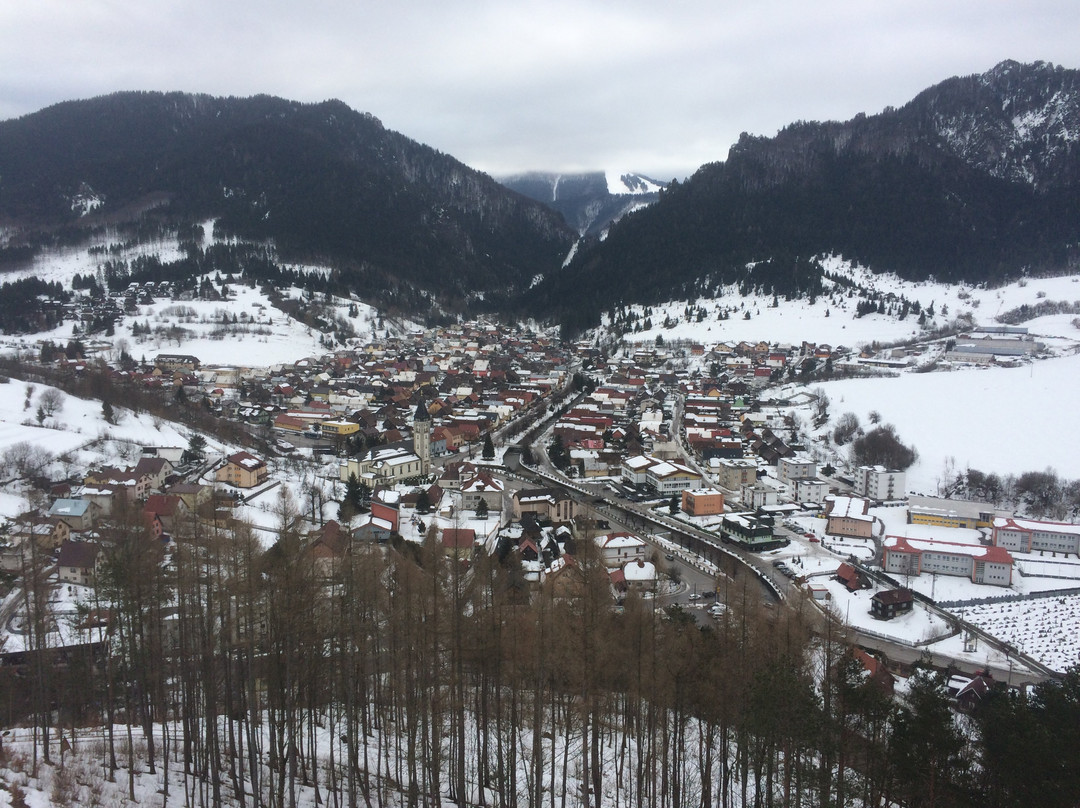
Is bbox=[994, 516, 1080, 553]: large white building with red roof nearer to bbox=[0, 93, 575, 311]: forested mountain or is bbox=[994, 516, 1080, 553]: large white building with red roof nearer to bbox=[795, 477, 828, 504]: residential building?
bbox=[795, 477, 828, 504]: residential building

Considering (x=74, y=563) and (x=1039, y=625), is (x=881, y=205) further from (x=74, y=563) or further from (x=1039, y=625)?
(x=74, y=563)

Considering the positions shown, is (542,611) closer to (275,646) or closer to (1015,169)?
(275,646)

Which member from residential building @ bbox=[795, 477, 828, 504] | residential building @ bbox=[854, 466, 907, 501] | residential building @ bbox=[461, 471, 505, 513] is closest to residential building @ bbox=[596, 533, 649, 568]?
residential building @ bbox=[461, 471, 505, 513]

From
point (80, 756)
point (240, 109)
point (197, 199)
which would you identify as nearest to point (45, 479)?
point (80, 756)

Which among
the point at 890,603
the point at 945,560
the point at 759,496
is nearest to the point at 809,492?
the point at 759,496

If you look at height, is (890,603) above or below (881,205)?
below

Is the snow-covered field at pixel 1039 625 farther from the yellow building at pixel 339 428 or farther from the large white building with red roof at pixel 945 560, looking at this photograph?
the yellow building at pixel 339 428

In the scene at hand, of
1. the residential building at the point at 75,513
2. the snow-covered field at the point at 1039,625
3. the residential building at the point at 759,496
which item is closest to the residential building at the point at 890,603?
the snow-covered field at the point at 1039,625
